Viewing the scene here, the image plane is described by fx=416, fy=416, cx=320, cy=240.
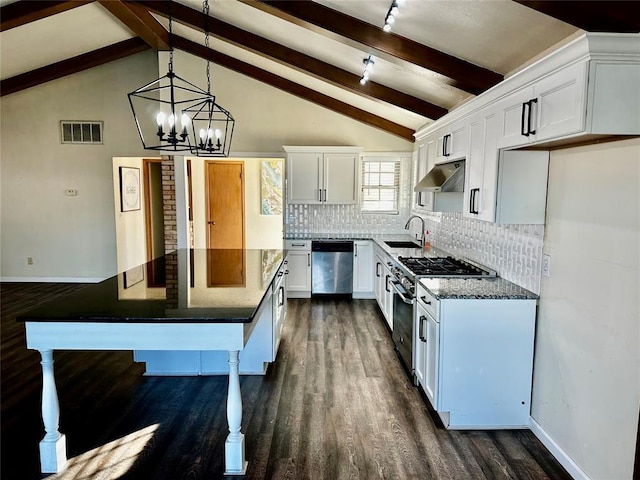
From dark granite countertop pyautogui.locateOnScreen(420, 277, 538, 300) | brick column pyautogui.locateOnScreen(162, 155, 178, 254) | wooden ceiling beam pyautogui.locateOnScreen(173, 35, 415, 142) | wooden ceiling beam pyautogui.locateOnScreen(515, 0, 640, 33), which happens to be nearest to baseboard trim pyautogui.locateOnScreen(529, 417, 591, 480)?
dark granite countertop pyautogui.locateOnScreen(420, 277, 538, 300)

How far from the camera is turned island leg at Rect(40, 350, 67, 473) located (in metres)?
2.20

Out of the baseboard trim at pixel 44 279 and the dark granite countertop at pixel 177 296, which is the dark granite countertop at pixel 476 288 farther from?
the baseboard trim at pixel 44 279

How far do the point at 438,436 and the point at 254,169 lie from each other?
6.31 meters

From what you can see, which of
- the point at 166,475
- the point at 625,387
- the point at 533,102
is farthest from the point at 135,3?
the point at 625,387

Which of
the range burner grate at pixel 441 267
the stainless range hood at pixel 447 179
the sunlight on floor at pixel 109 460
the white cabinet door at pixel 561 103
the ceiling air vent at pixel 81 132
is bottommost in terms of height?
the sunlight on floor at pixel 109 460

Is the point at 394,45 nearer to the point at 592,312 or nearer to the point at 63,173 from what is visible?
the point at 592,312

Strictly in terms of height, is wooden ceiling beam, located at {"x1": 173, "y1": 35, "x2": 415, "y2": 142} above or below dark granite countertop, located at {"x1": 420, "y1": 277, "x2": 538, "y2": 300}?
above

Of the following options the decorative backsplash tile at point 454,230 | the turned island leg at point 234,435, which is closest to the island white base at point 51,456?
the turned island leg at point 234,435

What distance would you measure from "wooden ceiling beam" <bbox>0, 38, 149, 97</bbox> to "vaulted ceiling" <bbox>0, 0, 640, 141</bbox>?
0.05 feet

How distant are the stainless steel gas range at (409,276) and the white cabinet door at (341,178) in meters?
1.93

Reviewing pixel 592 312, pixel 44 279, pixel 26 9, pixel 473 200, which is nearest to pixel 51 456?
pixel 592 312

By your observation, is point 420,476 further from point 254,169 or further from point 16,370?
point 254,169

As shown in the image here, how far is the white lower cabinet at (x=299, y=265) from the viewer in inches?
226

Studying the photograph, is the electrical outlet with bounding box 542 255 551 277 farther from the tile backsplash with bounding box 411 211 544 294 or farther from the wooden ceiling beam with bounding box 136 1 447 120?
the wooden ceiling beam with bounding box 136 1 447 120
